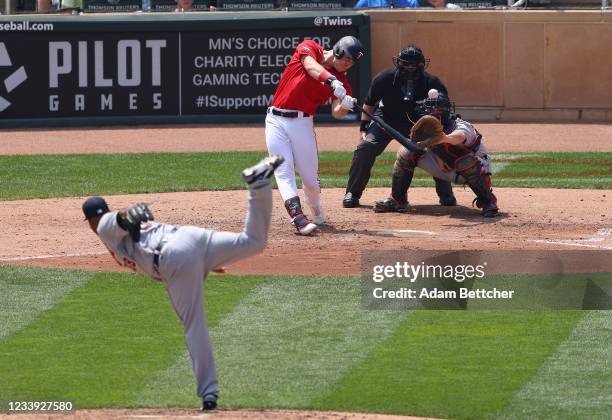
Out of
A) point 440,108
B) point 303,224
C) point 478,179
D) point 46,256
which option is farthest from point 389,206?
point 46,256

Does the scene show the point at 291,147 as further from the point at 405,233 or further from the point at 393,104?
the point at 393,104

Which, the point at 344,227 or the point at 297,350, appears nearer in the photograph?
the point at 297,350

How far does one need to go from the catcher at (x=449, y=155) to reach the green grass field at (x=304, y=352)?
96.9 inches

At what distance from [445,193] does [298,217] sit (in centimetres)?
218

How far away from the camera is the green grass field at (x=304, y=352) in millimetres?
6531

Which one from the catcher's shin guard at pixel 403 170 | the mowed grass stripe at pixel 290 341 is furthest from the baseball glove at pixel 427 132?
the mowed grass stripe at pixel 290 341

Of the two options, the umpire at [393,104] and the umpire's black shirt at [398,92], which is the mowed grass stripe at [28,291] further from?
the umpire's black shirt at [398,92]

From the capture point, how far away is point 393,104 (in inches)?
473

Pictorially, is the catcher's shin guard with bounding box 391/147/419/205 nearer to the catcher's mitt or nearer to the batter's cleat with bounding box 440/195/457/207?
the batter's cleat with bounding box 440/195/457/207

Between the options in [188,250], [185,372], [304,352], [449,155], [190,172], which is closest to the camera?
[188,250]

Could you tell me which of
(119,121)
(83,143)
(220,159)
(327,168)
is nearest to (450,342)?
(327,168)

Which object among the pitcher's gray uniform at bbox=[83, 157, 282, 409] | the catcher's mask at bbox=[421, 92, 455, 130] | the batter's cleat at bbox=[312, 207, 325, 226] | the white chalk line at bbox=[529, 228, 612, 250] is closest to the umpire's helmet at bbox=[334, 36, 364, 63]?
the catcher's mask at bbox=[421, 92, 455, 130]

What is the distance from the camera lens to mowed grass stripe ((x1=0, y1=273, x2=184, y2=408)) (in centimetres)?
671

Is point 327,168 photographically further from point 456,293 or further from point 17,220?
point 456,293
